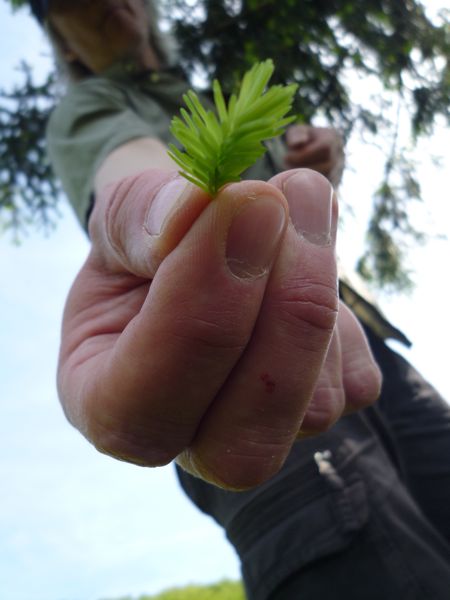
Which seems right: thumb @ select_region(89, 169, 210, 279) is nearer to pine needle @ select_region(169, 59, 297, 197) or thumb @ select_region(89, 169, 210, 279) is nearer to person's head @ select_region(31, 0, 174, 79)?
pine needle @ select_region(169, 59, 297, 197)

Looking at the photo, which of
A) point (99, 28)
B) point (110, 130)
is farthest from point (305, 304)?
point (99, 28)

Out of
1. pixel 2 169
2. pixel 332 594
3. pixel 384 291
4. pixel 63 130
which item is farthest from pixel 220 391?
pixel 2 169

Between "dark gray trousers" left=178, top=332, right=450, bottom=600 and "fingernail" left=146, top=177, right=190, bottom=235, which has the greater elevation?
"fingernail" left=146, top=177, right=190, bottom=235

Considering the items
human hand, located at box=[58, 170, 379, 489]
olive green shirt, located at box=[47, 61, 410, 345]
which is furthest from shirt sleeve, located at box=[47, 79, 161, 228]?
human hand, located at box=[58, 170, 379, 489]

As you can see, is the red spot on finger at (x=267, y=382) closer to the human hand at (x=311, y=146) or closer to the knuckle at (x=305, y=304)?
the knuckle at (x=305, y=304)

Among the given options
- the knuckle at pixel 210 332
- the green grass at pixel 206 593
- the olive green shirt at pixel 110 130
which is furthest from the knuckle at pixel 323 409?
the green grass at pixel 206 593

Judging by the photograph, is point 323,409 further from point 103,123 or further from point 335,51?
point 335,51
